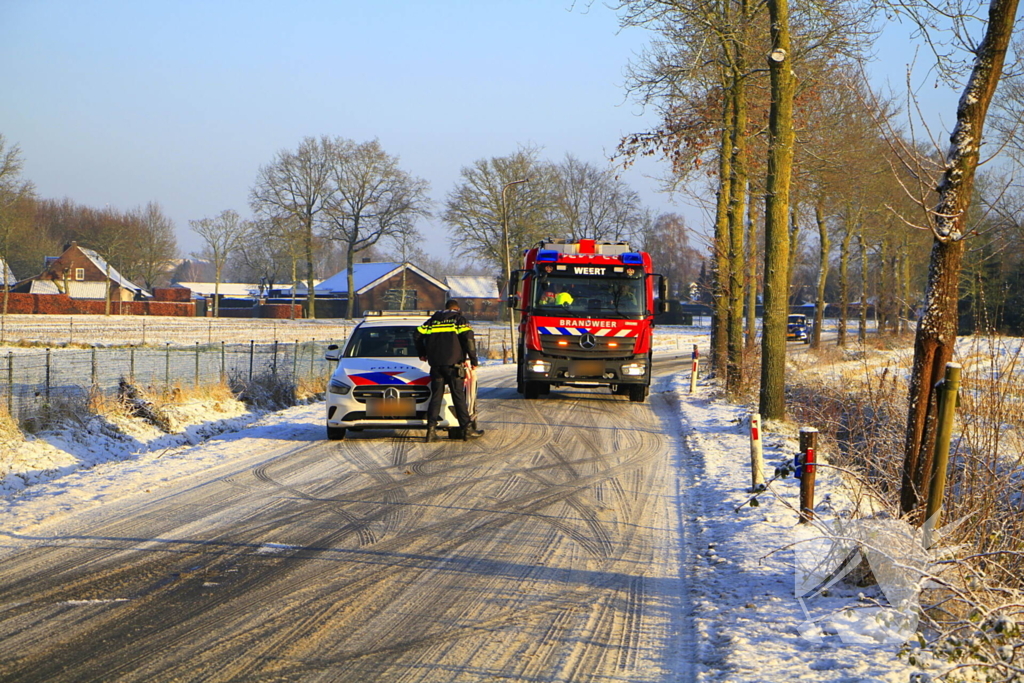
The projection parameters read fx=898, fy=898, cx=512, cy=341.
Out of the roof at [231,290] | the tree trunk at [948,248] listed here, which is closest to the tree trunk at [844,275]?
the tree trunk at [948,248]

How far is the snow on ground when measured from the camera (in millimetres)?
4793

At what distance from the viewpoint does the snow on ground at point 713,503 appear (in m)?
4.79

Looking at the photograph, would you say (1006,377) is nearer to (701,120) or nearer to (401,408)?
(401,408)

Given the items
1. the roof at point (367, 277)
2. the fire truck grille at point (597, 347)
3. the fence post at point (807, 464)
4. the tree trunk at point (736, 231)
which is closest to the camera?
the fence post at point (807, 464)

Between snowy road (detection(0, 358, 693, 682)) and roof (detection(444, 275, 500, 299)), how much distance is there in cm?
8659

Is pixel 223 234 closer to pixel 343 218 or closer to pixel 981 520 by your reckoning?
pixel 343 218

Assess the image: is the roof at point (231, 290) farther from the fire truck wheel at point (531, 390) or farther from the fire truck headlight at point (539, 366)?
the fire truck headlight at point (539, 366)

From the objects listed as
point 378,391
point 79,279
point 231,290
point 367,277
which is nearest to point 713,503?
point 378,391

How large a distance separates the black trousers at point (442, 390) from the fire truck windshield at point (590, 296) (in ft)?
19.2

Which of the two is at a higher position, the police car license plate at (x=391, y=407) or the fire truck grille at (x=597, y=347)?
the fire truck grille at (x=597, y=347)

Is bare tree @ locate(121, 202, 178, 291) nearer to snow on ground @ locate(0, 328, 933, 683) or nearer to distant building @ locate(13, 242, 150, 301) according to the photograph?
distant building @ locate(13, 242, 150, 301)

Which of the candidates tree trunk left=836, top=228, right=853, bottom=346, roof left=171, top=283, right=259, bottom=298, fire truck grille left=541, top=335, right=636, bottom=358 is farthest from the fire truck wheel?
roof left=171, top=283, right=259, bottom=298

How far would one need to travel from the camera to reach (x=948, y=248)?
5.86 metres

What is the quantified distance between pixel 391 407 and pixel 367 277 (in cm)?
7694
